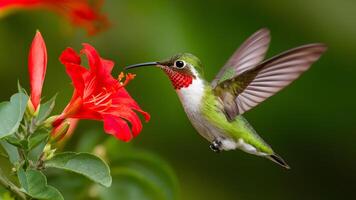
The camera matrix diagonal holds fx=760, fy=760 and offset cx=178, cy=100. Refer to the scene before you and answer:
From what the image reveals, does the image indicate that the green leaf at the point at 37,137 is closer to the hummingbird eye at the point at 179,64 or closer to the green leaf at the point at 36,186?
the green leaf at the point at 36,186

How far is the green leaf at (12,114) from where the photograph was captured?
77.5 inches

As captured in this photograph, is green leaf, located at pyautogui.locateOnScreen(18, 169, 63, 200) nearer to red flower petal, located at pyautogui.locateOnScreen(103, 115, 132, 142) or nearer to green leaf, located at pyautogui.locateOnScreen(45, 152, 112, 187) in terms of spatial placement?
green leaf, located at pyautogui.locateOnScreen(45, 152, 112, 187)

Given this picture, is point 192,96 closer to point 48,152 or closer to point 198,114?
point 198,114

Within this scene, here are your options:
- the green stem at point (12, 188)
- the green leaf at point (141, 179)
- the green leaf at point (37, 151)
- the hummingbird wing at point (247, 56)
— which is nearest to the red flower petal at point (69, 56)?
the green leaf at point (37, 151)

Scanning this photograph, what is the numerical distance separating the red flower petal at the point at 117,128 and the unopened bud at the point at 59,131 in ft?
0.39

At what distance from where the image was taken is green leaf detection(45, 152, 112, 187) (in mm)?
2041

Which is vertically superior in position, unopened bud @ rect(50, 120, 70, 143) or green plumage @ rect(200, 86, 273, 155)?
unopened bud @ rect(50, 120, 70, 143)

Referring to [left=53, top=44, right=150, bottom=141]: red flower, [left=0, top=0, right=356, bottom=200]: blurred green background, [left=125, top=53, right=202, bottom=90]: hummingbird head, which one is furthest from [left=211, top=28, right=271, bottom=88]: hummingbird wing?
[left=0, top=0, right=356, bottom=200]: blurred green background

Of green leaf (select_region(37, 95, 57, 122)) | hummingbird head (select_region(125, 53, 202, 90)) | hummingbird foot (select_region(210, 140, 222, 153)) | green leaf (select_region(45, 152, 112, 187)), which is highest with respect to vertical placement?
hummingbird head (select_region(125, 53, 202, 90))

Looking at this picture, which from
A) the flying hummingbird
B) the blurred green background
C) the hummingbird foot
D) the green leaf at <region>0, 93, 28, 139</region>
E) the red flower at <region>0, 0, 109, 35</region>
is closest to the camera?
the green leaf at <region>0, 93, 28, 139</region>

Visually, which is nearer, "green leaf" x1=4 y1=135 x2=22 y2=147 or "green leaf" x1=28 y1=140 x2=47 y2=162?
"green leaf" x1=4 y1=135 x2=22 y2=147

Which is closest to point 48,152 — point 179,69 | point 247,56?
point 179,69

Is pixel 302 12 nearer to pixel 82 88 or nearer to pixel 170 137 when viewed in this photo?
pixel 170 137

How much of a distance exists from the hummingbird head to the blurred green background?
6.06 ft
